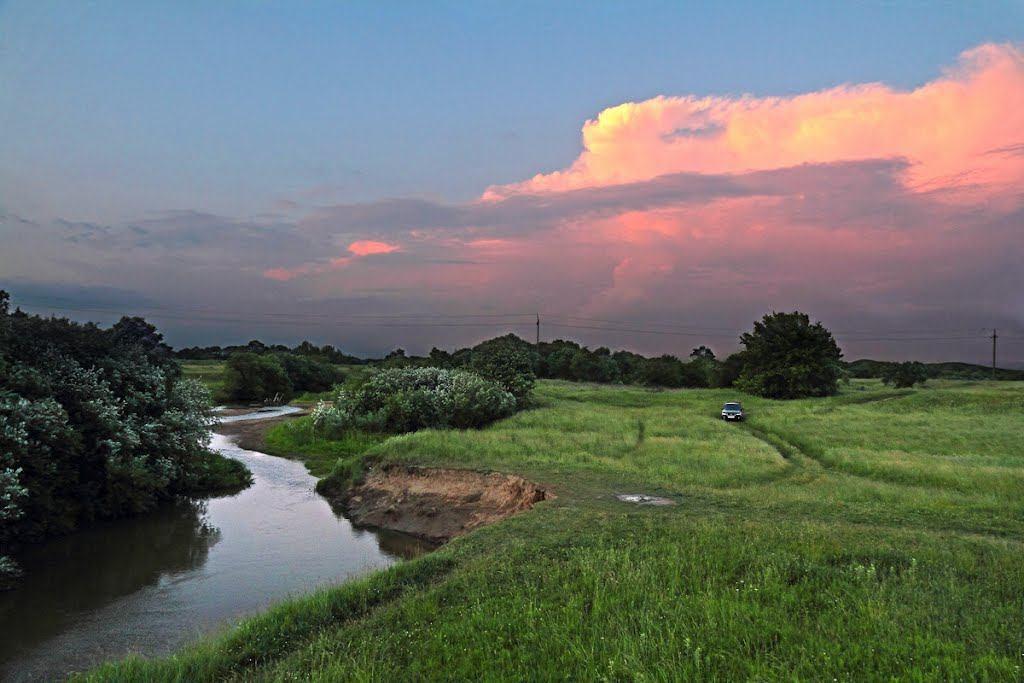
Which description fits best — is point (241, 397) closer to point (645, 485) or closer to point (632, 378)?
point (632, 378)

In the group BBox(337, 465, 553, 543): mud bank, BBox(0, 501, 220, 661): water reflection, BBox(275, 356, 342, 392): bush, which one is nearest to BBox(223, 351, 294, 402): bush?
BBox(275, 356, 342, 392): bush

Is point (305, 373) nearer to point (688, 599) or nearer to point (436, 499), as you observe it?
point (436, 499)

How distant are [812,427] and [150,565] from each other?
35283 mm

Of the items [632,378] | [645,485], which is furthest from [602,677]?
[632,378]

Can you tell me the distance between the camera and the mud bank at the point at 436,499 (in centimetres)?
2041

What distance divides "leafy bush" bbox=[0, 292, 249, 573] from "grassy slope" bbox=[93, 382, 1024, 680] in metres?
12.4

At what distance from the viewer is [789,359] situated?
63.4m

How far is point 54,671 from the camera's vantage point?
35.8 ft

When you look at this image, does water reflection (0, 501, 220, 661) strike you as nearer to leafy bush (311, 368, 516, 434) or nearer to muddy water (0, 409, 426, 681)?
muddy water (0, 409, 426, 681)

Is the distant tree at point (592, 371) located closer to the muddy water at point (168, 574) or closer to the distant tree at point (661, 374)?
the distant tree at point (661, 374)

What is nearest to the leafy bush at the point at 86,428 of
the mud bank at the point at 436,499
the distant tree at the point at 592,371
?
the mud bank at the point at 436,499

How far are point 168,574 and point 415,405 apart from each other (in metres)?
21.2

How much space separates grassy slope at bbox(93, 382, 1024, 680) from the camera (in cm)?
662

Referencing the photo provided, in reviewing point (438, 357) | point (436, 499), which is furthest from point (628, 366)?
point (436, 499)
